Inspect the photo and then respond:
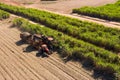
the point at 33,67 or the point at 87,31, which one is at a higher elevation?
the point at 87,31

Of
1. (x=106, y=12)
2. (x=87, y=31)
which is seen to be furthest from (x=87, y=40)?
(x=106, y=12)

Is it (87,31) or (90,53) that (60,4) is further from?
(90,53)

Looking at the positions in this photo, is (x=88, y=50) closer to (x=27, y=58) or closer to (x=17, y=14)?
(x=27, y=58)

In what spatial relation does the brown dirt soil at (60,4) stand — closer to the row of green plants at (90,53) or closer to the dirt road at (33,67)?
the row of green plants at (90,53)

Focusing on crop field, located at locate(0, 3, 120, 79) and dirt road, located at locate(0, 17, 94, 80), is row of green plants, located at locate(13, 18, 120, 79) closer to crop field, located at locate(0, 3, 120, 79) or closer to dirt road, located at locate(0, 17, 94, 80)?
crop field, located at locate(0, 3, 120, 79)

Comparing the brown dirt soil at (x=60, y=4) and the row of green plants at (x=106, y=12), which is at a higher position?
the row of green plants at (x=106, y=12)

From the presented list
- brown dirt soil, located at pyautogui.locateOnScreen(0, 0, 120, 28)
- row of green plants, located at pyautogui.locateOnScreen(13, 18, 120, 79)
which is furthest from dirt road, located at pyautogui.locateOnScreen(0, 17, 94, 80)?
brown dirt soil, located at pyautogui.locateOnScreen(0, 0, 120, 28)

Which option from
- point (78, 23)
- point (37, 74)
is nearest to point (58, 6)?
point (78, 23)

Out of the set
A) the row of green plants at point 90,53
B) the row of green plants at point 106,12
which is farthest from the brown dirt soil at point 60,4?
the row of green plants at point 90,53
